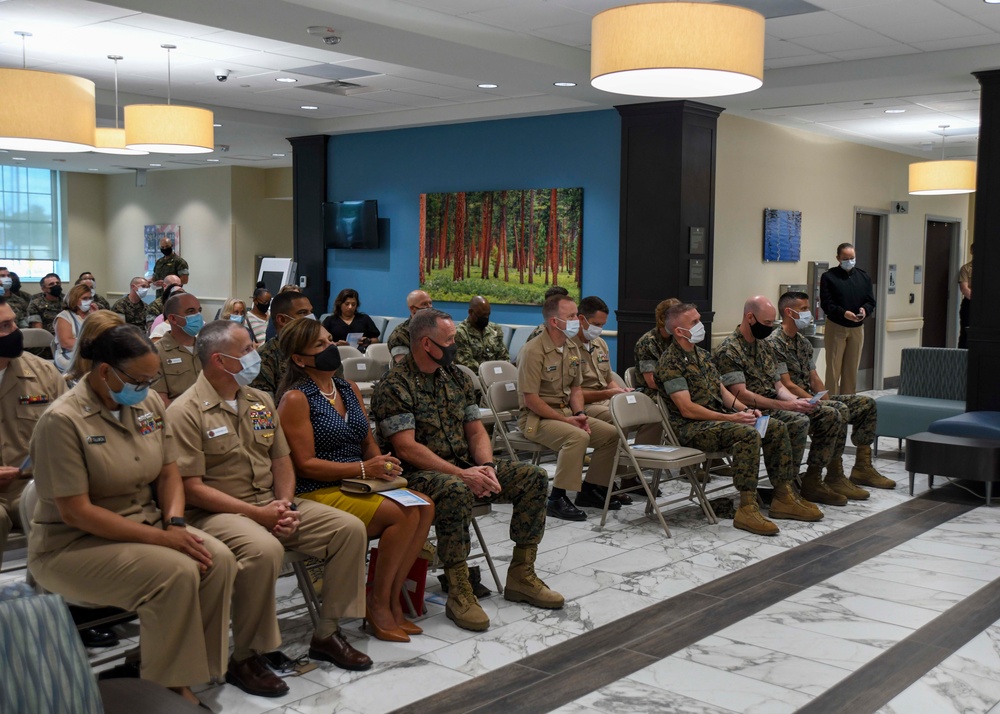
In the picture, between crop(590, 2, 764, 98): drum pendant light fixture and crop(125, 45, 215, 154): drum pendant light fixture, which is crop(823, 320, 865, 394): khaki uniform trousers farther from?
crop(125, 45, 215, 154): drum pendant light fixture

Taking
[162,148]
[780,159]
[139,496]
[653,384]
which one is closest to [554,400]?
[653,384]

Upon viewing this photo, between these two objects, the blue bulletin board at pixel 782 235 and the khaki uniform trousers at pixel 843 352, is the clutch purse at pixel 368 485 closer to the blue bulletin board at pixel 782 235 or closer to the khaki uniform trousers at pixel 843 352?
the khaki uniform trousers at pixel 843 352

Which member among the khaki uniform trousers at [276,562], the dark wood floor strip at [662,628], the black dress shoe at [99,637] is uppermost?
the khaki uniform trousers at [276,562]

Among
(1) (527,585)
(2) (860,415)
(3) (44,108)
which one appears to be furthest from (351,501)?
(2) (860,415)

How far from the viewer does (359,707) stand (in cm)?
350

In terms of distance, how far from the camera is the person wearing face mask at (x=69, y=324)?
264 inches

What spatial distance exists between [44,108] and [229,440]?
391 cm

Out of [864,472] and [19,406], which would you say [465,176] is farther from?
[19,406]

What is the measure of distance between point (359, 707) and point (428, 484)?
3.51 ft

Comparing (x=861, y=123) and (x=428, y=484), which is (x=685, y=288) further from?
(x=428, y=484)

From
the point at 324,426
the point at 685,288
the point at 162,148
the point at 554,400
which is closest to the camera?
the point at 324,426

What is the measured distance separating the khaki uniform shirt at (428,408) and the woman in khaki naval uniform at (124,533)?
1171 mm

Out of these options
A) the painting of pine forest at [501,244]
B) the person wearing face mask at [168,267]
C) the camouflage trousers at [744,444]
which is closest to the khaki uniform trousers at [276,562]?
the camouflage trousers at [744,444]

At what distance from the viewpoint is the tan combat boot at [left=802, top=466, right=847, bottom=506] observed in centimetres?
677
